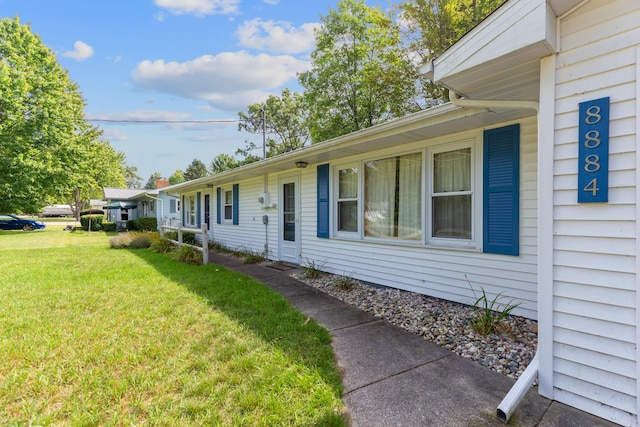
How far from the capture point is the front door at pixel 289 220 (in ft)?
24.2

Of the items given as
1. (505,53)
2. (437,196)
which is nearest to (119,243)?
→ (437,196)

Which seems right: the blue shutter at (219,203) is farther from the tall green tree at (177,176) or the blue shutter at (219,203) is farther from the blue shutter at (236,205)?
the tall green tree at (177,176)

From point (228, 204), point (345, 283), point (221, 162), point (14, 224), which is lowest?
point (345, 283)

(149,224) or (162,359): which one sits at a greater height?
(149,224)

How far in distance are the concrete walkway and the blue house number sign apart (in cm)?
145

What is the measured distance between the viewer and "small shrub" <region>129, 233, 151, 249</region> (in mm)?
10672

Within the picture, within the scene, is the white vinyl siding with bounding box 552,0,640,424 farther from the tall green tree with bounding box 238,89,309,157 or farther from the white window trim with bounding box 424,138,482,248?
the tall green tree with bounding box 238,89,309,157

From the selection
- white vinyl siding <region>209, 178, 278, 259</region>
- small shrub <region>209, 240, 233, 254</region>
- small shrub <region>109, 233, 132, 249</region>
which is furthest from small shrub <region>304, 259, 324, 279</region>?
small shrub <region>109, 233, 132, 249</region>

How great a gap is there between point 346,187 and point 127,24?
8682 mm

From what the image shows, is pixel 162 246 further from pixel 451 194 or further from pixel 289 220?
pixel 451 194

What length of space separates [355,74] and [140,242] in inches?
537

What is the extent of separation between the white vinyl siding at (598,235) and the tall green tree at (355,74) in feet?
43.2

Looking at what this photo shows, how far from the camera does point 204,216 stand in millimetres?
12625

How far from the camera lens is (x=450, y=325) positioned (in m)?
3.49
